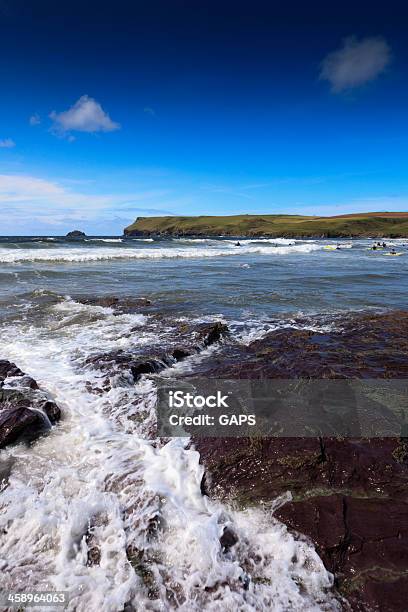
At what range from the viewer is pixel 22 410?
642 centimetres

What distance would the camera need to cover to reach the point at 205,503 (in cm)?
484

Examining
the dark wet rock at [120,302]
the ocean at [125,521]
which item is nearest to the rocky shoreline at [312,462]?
the ocean at [125,521]

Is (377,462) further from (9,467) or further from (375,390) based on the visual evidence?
(9,467)

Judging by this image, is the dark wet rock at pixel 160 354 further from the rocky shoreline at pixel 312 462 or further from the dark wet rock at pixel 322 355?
the dark wet rock at pixel 322 355

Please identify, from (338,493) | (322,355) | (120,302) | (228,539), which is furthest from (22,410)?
(120,302)

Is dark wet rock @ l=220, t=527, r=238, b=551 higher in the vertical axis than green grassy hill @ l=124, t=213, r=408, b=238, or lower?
lower

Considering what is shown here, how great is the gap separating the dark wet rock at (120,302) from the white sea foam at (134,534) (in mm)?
8733

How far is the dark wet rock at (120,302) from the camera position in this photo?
1528cm

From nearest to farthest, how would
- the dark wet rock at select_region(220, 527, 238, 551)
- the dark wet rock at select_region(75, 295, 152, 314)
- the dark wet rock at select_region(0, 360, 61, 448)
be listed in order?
the dark wet rock at select_region(220, 527, 238, 551)
the dark wet rock at select_region(0, 360, 61, 448)
the dark wet rock at select_region(75, 295, 152, 314)

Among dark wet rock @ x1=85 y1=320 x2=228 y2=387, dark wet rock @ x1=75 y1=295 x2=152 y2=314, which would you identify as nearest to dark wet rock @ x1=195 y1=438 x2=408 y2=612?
dark wet rock @ x1=85 y1=320 x2=228 y2=387

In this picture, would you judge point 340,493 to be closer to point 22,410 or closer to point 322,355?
point 322,355

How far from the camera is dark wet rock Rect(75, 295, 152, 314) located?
602 inches

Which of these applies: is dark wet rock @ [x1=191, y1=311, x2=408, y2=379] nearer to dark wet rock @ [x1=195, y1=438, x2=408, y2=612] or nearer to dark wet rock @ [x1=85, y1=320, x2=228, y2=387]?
dark wet rock @ [x1=85, y1=320, x2=228, y2=387]

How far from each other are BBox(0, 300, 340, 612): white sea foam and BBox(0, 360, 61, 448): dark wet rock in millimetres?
244
